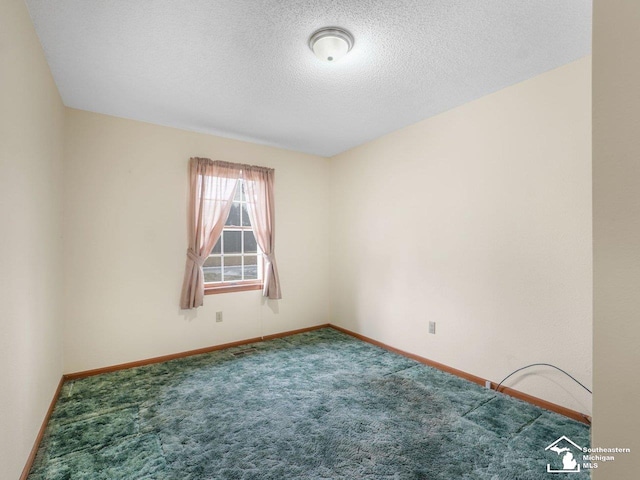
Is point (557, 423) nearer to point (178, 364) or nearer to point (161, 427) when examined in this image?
point (161, 427)

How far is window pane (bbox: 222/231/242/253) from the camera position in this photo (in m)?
4.09

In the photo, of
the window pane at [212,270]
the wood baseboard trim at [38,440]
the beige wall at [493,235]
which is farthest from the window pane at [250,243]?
the wood baseboard trim at [38,440]

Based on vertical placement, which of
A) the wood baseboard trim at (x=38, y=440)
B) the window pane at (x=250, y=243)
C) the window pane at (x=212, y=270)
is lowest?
the wood baseboard trim at (x=38, y=440)

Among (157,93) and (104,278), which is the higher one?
(157,93)

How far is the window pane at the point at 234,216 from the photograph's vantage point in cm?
412

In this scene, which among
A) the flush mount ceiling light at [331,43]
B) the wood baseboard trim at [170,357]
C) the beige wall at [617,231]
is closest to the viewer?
the beige wall at [617,231]

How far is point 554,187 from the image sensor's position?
7.84 feet

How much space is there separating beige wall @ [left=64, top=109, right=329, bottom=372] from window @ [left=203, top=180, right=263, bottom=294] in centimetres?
17

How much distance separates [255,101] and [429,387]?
3.13 meters

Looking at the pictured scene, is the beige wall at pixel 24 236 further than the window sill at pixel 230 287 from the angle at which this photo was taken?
No

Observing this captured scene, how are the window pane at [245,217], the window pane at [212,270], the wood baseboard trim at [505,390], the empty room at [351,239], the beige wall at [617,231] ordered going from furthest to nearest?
the window pane at [245,217] → the window pane at [212,270] → the wood baseboard trim at [505,390] → the empty room at [351,239] → the beige wall at [617,231]

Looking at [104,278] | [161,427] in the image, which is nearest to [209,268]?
[104,278]

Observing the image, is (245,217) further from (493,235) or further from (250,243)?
(493,235)

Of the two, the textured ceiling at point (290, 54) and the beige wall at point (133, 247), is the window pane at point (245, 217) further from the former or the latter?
the textured ceiling at point (290, 54)
